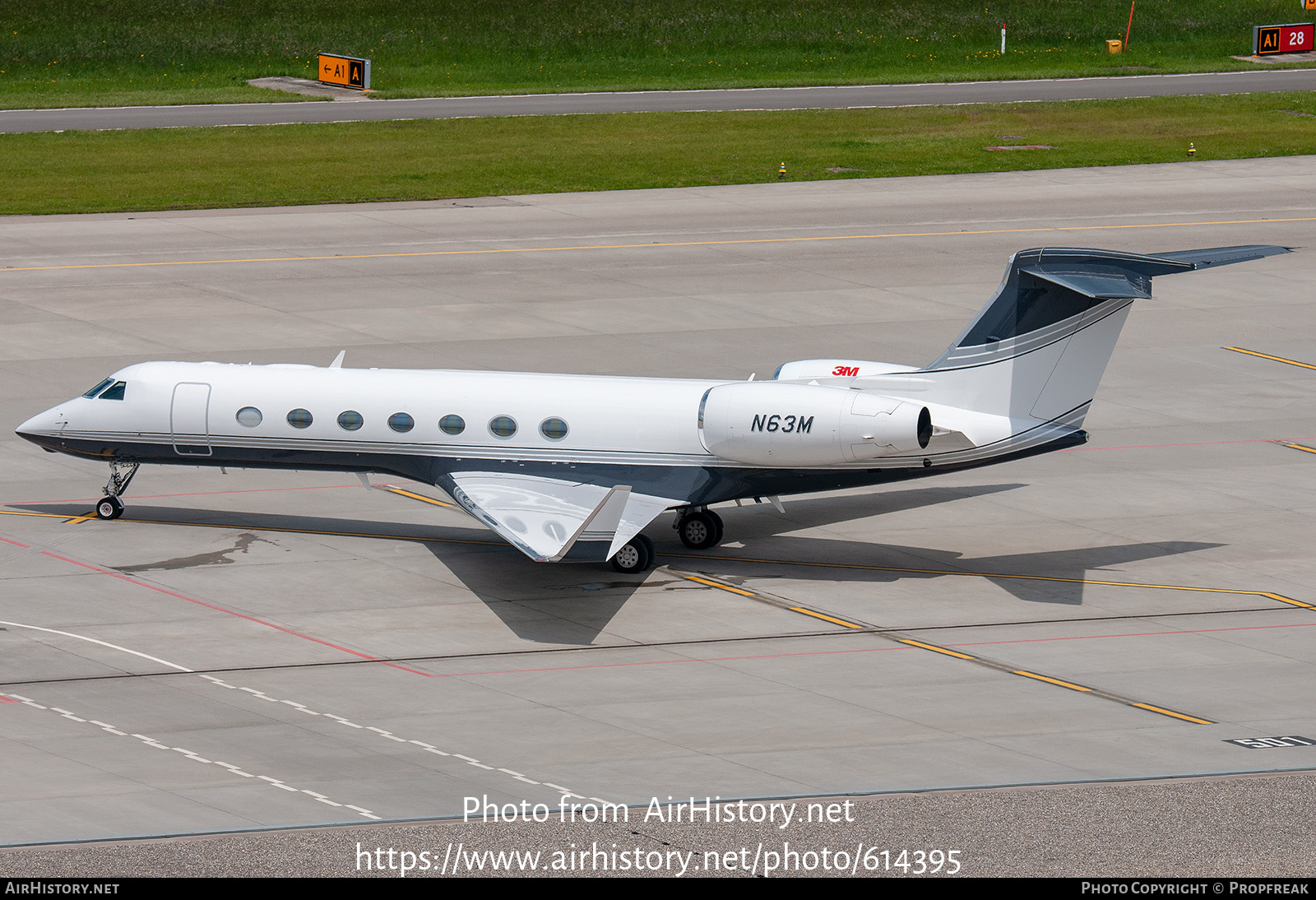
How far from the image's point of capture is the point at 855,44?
88.4 meters

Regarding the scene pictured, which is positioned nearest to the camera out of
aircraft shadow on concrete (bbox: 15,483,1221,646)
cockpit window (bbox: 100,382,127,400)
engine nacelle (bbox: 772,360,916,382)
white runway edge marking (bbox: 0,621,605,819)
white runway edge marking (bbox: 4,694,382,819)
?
white runway edge marking (bbox: 4,694,382,819)

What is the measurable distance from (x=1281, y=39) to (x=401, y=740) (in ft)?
266

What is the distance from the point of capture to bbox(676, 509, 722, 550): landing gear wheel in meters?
27.7

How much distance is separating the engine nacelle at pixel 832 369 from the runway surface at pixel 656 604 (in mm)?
2684

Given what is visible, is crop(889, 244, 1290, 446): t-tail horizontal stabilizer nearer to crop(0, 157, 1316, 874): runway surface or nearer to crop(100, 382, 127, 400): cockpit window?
crop(0, 157, 1316, 874): runway surface

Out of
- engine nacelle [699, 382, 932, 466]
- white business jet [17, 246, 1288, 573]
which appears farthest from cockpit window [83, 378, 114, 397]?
engine nacelle [699, 382, 932, 466]

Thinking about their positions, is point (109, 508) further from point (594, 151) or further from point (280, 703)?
point (594, 151)

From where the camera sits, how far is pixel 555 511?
1008 inches

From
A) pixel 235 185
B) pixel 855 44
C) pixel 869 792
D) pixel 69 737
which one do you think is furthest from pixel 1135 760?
pixel 855 44

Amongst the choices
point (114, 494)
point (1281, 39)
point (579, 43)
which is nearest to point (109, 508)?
point (114, 494)

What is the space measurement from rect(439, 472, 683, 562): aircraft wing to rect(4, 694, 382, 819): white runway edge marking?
5.76 meters

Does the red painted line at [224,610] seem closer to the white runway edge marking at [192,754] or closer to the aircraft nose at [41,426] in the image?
the aircraft nose at [41,426]

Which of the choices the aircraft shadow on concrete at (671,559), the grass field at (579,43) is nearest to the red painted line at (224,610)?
the aircraft shadow on concrete at (671,559)
